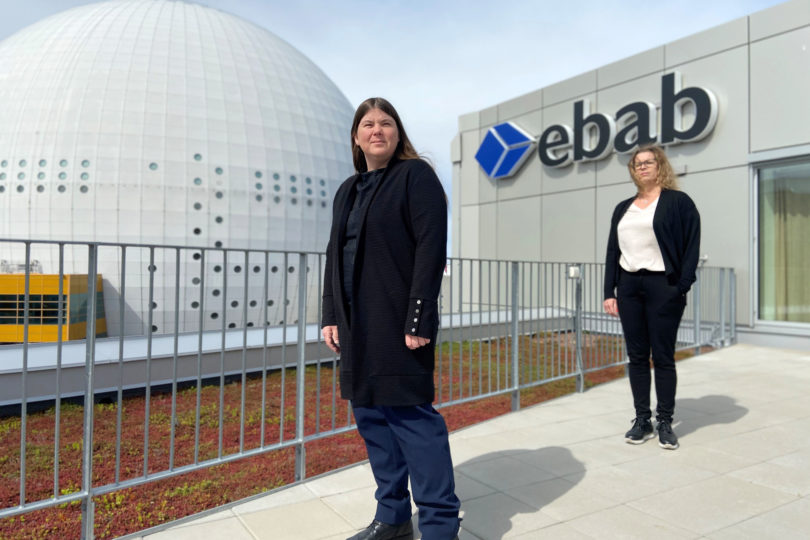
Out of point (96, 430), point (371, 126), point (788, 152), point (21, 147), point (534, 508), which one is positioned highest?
point (21, 147)

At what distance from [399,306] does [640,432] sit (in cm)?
271

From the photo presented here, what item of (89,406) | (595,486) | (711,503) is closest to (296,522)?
(89,406)

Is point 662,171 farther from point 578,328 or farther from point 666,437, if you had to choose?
point 578,328

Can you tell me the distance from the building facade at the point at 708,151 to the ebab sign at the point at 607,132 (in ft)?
0.09

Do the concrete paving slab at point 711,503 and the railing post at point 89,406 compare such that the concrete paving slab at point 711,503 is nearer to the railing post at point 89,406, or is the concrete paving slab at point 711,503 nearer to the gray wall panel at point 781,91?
the railing post at point 89,406

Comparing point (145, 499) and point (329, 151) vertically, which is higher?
point (329, 151)

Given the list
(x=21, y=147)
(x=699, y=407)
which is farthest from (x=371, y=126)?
(x=21, y=147)

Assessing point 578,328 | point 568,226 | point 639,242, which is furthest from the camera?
point 568,226

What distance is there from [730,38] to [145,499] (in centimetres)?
1227

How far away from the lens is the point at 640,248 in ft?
11.7

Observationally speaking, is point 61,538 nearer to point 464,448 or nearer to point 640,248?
point 464,448

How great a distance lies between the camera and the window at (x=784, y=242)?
30.3 feet

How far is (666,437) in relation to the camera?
3.60m

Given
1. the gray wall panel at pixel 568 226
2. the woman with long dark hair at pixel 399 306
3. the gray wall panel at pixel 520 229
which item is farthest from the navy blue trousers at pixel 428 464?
the gray wall panel at pixel 520 229
